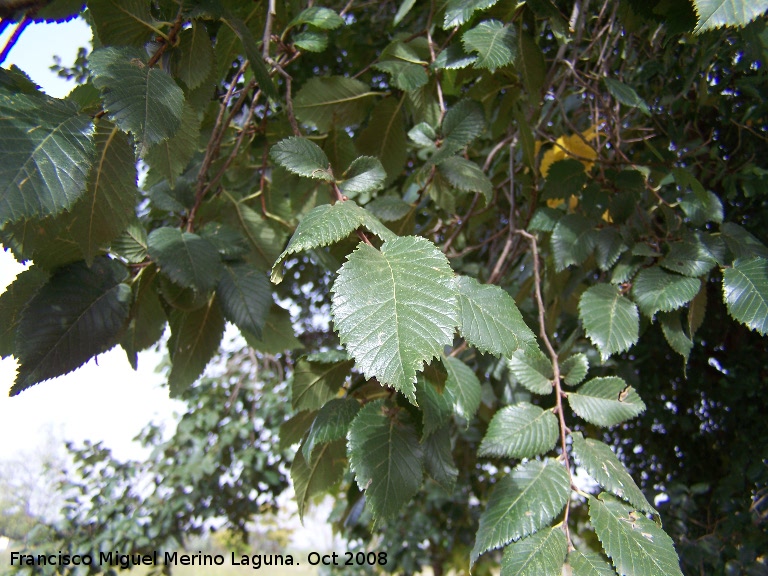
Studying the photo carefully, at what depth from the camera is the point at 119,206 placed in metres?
0.72

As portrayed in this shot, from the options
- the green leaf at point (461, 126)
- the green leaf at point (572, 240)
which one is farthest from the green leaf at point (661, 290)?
the green leaf at point (461, 126)

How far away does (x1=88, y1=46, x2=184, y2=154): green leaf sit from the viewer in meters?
0.60

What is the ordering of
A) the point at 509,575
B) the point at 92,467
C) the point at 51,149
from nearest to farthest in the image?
the point at 51,149 < the point at 509,575 < the point at 92,467

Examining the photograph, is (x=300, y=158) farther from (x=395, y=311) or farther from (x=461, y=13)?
(x=461, y=13)

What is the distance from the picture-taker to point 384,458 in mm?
Result: 718

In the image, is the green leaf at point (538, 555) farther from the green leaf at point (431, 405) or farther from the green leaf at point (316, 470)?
the green leaf at point (316, 470)

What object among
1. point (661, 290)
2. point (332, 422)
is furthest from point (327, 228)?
point (661, 290)

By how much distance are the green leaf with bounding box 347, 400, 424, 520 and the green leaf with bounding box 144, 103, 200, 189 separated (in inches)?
17.3

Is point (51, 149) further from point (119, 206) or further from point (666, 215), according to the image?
point (666, 215)

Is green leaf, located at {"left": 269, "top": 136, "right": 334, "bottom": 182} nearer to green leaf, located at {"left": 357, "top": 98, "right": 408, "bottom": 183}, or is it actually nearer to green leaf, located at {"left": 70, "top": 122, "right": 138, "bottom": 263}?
green leaf, located at {"left": 70, "top": 122, "right": 138, "bottom": 263}

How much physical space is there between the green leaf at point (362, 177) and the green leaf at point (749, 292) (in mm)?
569

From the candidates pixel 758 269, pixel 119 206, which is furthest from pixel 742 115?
pixel 119 206

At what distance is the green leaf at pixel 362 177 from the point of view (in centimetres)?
75

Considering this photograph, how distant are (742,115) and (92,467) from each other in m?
2.65
